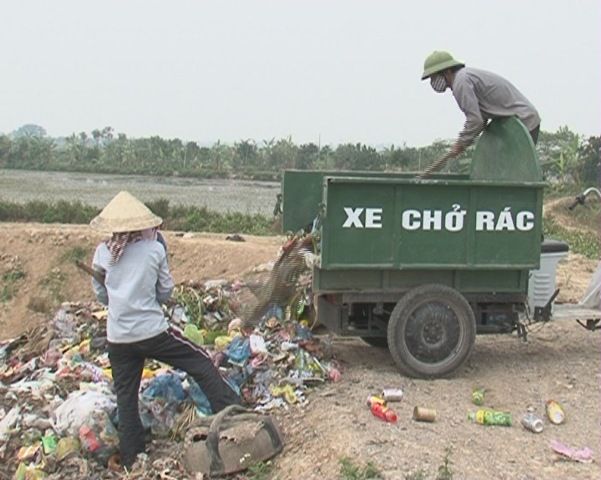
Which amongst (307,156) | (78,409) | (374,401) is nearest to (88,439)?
(78,409)

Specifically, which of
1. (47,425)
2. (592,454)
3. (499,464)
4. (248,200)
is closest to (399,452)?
(499,464)

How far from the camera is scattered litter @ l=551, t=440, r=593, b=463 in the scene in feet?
17.0

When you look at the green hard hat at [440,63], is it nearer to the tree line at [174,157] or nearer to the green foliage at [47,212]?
the green foliage at [47,212]

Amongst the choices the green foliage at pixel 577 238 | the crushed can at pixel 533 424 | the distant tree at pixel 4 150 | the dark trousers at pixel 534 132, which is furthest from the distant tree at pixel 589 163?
the distant tree at pixel 4 150

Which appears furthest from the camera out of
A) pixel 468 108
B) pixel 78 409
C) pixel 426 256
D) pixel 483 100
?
pixel 483 100

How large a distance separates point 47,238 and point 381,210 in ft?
31.5

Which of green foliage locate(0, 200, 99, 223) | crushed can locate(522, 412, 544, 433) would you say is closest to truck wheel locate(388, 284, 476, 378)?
crushed can locate(522, 412, 544, 433)

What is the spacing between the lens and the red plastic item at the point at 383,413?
554 cm

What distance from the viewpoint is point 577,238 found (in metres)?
17.2

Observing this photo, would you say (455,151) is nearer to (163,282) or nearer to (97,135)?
(163,282)

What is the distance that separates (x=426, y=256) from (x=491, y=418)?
137 cm

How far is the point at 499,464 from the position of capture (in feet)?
16.3

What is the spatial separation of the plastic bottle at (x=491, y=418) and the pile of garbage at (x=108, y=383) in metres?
1.21

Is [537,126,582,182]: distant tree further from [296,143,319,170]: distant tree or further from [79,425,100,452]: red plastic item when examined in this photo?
[79,425,100,452]: red plastic item
